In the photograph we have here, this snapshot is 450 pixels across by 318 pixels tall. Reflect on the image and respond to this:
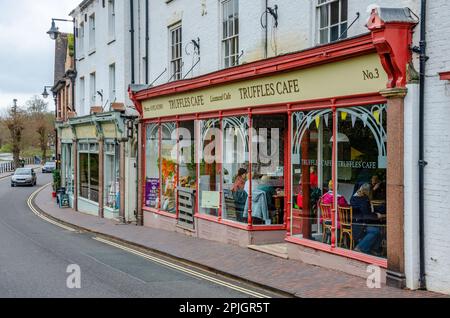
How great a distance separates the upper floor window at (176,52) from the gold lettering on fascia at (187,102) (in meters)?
1.07

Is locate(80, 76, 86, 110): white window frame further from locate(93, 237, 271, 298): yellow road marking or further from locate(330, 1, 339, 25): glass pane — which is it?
locate(330, 1, 339, 25): glass pane

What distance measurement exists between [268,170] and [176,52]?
6.42m

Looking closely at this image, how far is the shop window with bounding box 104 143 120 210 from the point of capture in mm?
23031

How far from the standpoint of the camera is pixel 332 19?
38.5 ft

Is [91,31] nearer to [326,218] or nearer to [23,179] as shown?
[326,218]

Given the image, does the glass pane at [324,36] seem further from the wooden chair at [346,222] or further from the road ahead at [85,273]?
the road ahead at [85,273]

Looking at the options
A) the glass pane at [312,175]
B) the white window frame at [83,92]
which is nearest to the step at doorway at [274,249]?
the glass pane at [312,175]

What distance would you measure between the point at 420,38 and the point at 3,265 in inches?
356

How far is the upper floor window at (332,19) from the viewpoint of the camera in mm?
11357

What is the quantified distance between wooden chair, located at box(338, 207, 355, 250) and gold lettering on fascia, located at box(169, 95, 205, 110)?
622cm

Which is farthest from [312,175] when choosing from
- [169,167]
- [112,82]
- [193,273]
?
[112,82]

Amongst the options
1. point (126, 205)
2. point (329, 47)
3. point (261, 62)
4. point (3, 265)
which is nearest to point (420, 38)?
point (329, 47)

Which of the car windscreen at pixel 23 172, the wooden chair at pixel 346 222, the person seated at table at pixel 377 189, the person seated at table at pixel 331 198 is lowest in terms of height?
the car windscreen at pixel 23 172

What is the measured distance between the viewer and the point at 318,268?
11.2 meters
